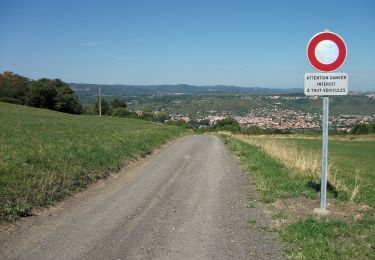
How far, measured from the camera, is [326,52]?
7.92 m

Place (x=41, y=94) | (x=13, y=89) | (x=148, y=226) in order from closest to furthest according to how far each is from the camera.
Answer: (x=148, y=226), (x=41, y=94), (x=13, y=89)

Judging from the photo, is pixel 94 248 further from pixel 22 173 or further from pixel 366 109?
pixel 366 109

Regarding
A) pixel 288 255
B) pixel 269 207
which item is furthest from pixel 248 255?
pixel 269 207

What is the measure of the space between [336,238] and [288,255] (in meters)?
1.10

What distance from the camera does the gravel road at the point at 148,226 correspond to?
19.0 feet

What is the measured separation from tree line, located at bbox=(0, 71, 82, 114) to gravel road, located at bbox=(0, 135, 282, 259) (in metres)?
78.5

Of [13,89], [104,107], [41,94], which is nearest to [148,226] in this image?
[41,94]

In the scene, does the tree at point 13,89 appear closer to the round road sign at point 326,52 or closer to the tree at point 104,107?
the tree at point 104,107

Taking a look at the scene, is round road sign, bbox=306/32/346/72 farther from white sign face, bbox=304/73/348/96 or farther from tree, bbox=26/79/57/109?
tree, bbox=26/79/57/109

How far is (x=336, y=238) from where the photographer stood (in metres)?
6.36

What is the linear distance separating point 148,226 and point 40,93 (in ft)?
276

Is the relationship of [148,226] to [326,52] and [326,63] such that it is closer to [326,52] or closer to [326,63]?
[326,63]

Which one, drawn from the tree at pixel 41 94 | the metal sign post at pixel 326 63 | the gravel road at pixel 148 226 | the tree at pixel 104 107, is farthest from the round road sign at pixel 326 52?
the tree at pixel 104 107

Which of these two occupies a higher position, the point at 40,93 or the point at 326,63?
the point at 326,63
